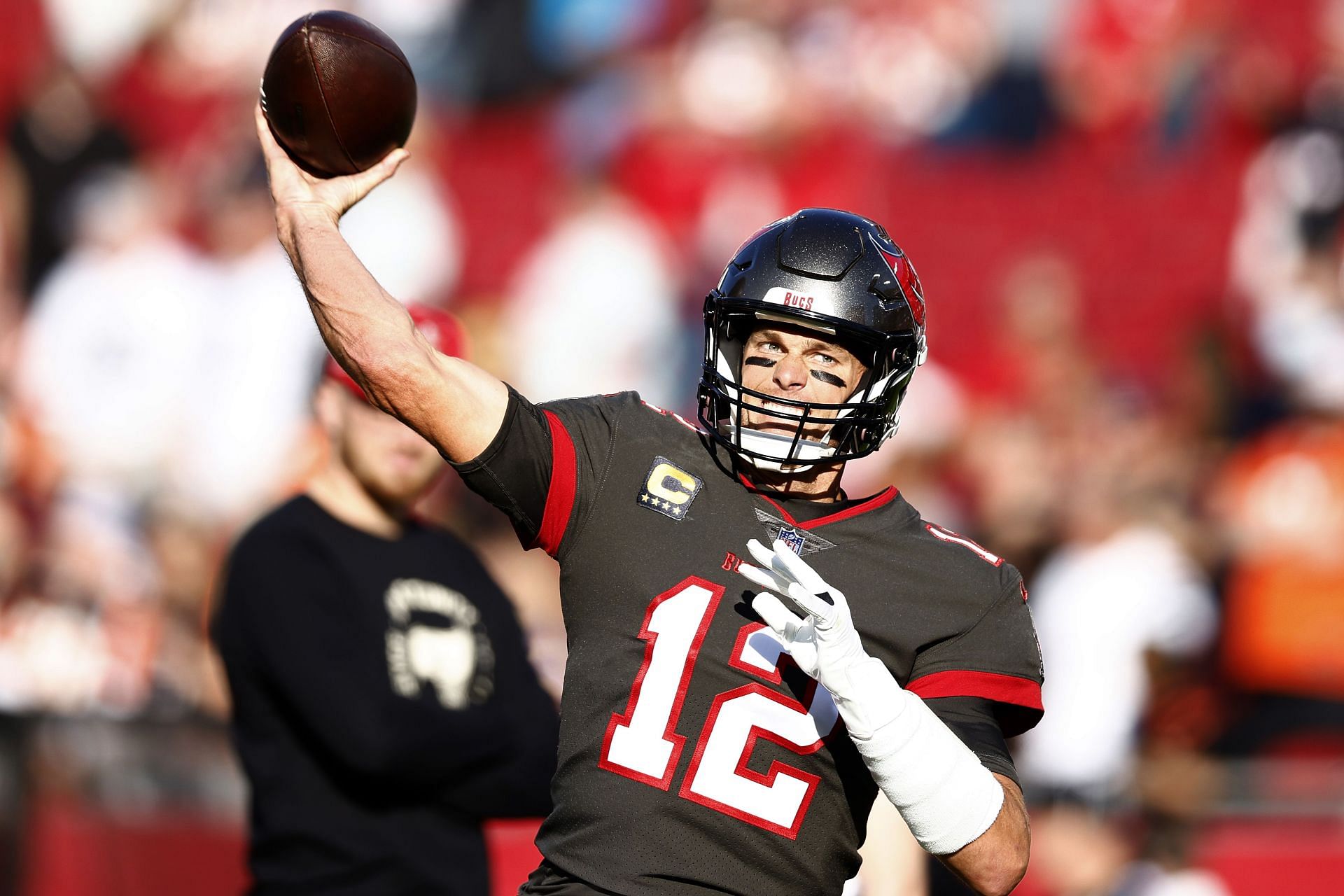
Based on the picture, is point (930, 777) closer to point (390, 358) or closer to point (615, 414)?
point (615, 414)

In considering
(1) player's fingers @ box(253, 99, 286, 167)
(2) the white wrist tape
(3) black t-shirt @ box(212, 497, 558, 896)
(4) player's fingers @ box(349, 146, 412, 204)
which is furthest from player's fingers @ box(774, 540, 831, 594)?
(3) black t-shirt @ box(212, 497, 558, 896)

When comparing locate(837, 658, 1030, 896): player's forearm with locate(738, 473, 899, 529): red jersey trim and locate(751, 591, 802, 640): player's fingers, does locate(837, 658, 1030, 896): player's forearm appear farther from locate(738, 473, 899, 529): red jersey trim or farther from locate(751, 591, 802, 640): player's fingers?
locate(738, 473, 899, 529): red jersey trim

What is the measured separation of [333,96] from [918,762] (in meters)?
1.47

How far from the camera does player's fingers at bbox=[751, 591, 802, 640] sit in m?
2.37

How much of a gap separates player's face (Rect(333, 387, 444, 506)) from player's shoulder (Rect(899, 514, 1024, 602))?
1.40 m

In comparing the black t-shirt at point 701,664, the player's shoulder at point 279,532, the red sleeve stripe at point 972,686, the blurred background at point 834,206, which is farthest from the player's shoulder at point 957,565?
the blurred background at point 834,206

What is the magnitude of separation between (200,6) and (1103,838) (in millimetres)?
7211

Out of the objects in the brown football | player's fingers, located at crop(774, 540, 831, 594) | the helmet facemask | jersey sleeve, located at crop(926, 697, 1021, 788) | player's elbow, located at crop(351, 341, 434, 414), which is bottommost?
jersey sleeve, located at crop(926, 697, 1021, 788)

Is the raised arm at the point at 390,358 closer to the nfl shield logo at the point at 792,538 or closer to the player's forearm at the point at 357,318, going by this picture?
the player's forearm at the point at 357,318

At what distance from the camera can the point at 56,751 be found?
5301 mm

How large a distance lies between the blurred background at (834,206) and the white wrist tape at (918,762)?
10.8 ft

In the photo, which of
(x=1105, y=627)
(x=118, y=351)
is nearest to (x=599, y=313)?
(x=118, y=351)

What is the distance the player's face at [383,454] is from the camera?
12.2 feet

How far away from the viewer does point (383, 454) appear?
12.2ft
